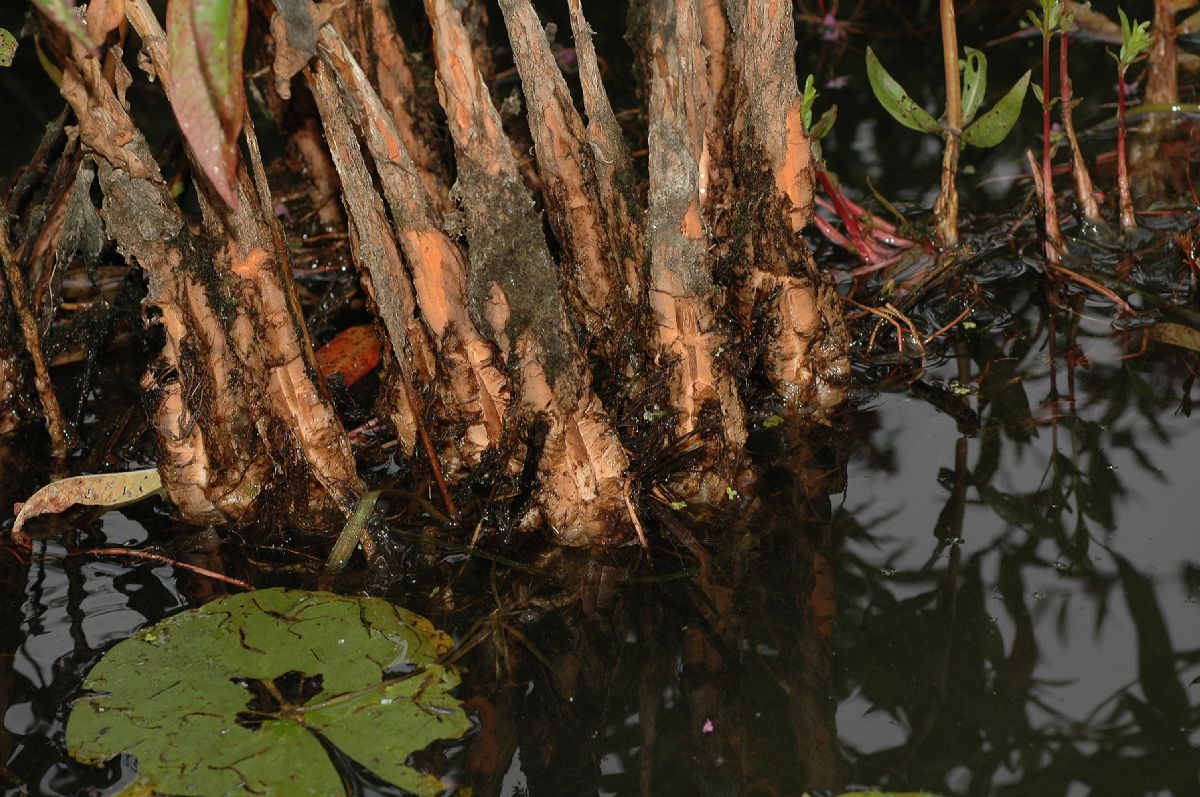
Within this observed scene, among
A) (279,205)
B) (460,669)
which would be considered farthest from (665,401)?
(279,205)

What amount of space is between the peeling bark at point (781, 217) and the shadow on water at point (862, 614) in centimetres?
8

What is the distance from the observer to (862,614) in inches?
53.5

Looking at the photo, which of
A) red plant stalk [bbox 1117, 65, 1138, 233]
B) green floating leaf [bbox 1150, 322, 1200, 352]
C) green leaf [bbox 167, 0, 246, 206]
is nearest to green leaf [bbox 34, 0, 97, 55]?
green leaf [bbox 167, 0, 246, 206]

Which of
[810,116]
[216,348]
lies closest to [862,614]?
[810,116]

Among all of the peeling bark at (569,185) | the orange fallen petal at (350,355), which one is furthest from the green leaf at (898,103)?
the orange fallen petal at (350,355)

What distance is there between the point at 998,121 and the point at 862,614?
2.67ft

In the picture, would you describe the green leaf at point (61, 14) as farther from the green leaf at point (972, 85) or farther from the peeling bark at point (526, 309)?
the green leaf at point (972, 85)

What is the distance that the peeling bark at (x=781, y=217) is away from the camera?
4.77ft

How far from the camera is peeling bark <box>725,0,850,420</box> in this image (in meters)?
1.46

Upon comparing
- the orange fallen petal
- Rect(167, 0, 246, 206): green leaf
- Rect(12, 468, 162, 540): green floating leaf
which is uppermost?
Rect(167, 0, 246, 206): green leaf

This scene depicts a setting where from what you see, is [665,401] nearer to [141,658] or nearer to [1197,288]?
[141,658]

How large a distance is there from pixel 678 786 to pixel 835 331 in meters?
0.71

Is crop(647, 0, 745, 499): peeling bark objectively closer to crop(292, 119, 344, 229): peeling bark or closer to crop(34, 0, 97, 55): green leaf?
crop(34, 0, 97, 55): green leaf

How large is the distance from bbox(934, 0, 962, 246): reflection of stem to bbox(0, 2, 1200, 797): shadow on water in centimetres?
27
